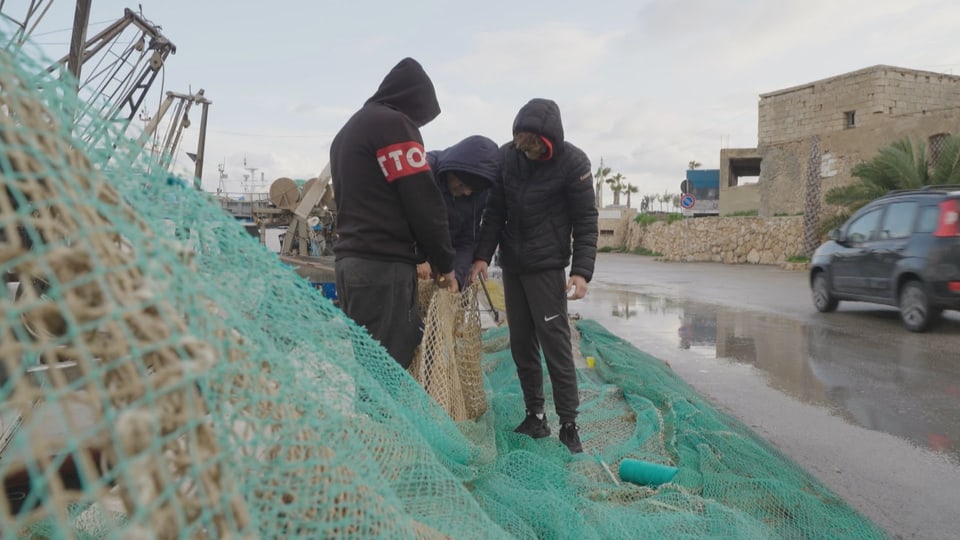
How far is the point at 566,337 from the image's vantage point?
352 centimetres

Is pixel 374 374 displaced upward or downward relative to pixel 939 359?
upward

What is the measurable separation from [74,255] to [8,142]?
0.23 meters

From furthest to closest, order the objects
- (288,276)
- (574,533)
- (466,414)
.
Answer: (466,414)
(574,533)
(288,276)

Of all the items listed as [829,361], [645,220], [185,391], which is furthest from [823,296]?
[645,220]

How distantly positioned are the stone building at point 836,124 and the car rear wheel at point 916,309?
646 inches

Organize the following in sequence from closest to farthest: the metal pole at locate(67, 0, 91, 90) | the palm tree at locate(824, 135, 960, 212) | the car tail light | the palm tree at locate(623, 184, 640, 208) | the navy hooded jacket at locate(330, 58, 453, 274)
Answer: the navy hooded jacket at locate(330, 58, 453, 274), the metal pole at locate(67, 0, 91, 90), the car tail light, the palm tree at locate(824, 135, 960, 212), the palm tree at locate(623, 184, 640, 208)

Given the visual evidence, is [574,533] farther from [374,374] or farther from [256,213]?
[256,213]

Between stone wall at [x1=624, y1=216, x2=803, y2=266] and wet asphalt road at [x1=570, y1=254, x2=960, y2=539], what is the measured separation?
14179 mm

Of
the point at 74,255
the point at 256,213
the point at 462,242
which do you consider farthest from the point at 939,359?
the point at 256,213

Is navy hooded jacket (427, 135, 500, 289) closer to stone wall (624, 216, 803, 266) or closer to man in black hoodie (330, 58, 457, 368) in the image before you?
man in black hoodie (330, 58, 457, 368)

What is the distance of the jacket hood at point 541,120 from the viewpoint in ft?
10.8

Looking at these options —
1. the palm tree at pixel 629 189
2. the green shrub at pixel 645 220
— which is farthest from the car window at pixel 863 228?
the palm tree at pixel 629 189

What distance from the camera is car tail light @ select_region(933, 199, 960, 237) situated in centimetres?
740

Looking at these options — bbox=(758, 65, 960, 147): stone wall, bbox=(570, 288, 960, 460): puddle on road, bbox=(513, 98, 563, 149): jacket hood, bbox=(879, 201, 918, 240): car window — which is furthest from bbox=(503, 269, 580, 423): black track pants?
bbox=(758, 65, 960, 147): stone wall
